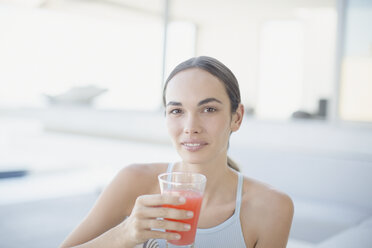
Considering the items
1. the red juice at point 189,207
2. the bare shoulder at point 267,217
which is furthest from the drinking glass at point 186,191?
the bare shoulder at point 267,217

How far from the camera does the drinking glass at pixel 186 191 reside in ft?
3.38

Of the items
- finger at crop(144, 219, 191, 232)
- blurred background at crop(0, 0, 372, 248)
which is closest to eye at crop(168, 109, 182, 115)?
finger at crop(144, 219, 191, 232)

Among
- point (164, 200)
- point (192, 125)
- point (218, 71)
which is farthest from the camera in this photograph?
point (218, 71)

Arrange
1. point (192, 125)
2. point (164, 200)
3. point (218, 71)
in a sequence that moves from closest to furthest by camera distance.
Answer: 1. point (164, 200)
2. point (192, 125)
3. point (218, 71)

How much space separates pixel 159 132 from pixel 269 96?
3098 mm

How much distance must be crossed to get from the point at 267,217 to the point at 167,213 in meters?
0.55

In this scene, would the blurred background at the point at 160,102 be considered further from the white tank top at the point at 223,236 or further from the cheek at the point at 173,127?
the cheek at the point at 173,127

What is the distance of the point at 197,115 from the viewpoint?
1346 millimetres

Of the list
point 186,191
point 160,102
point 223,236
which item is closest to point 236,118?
point 223,236

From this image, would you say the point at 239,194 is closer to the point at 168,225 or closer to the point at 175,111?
the point at 175,111

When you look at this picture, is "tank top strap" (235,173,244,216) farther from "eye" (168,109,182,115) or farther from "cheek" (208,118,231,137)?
"eye" (168,109,182,115)

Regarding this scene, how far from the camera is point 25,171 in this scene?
3646mm

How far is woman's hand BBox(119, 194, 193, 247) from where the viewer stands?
3.32 ft

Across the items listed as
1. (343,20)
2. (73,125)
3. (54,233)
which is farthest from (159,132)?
(54,233)
